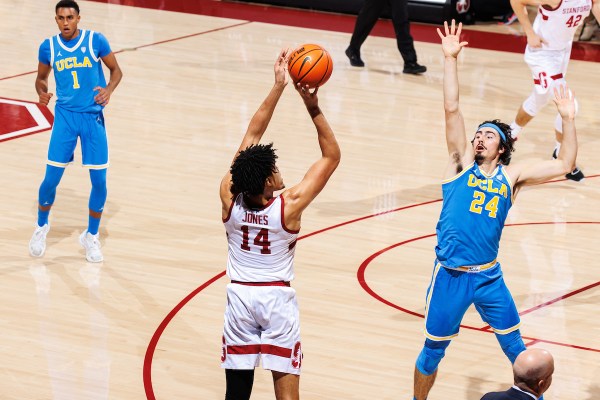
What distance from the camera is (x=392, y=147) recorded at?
1236cm

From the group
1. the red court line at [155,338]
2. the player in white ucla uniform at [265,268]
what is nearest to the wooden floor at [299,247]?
the red court line at [155,338]

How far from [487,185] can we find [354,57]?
33.0ft

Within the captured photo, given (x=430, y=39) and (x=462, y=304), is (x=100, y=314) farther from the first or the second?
(x=430, y=39)

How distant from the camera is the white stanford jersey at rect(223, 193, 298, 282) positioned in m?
5.48

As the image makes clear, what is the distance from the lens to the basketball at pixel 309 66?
20.9 feet

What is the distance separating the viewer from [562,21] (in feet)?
36.8

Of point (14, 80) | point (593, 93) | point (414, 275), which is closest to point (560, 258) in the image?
point (414, 275)

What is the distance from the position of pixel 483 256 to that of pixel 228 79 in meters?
9.37

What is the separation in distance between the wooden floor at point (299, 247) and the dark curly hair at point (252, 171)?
73.1 inches

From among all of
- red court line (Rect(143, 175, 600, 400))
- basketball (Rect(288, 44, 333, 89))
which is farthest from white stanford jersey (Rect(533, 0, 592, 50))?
basketball (Rect(288, 44, 333, 89))

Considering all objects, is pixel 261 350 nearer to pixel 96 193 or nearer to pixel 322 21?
pixel 96 193

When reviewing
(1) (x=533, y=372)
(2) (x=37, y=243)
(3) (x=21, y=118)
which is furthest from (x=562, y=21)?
(1) (x=533, y=372)

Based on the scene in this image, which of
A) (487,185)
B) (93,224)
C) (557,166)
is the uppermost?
(557,166)

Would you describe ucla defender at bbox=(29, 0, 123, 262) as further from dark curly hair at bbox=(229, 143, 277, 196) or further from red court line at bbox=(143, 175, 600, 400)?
dark curly hair at bbox=(229, 143, 277, 196)
